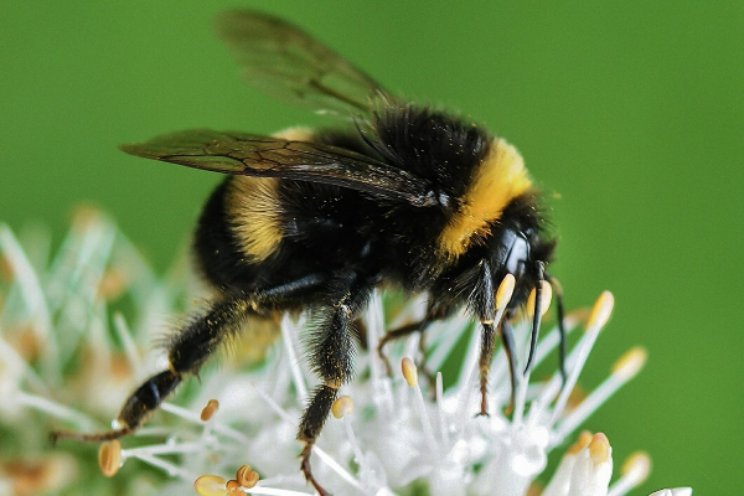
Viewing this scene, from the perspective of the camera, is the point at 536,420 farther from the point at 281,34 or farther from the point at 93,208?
the point at 93,208

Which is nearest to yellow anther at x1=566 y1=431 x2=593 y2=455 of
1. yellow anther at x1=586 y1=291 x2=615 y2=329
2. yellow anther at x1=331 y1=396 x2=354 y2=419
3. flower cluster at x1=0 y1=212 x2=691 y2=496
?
flower cluster at x1=0 y1=212 x2=691 y2=496

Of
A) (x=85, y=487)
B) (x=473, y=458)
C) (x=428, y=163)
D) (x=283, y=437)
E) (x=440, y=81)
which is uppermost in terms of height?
(x=428, y=163)

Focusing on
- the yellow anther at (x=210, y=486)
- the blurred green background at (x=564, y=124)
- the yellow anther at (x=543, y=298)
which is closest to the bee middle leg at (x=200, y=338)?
the yellow anther at (x=210, y=486)

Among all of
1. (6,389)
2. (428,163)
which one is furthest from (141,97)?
(428,163)

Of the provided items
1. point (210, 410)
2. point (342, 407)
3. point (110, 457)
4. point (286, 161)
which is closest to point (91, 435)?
point (110, 457)

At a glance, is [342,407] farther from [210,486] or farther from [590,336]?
[590,336]

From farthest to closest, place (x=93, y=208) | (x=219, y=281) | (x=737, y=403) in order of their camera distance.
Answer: (x=93, y=208) < (x=737, y=403) < (x=219, y=281)
